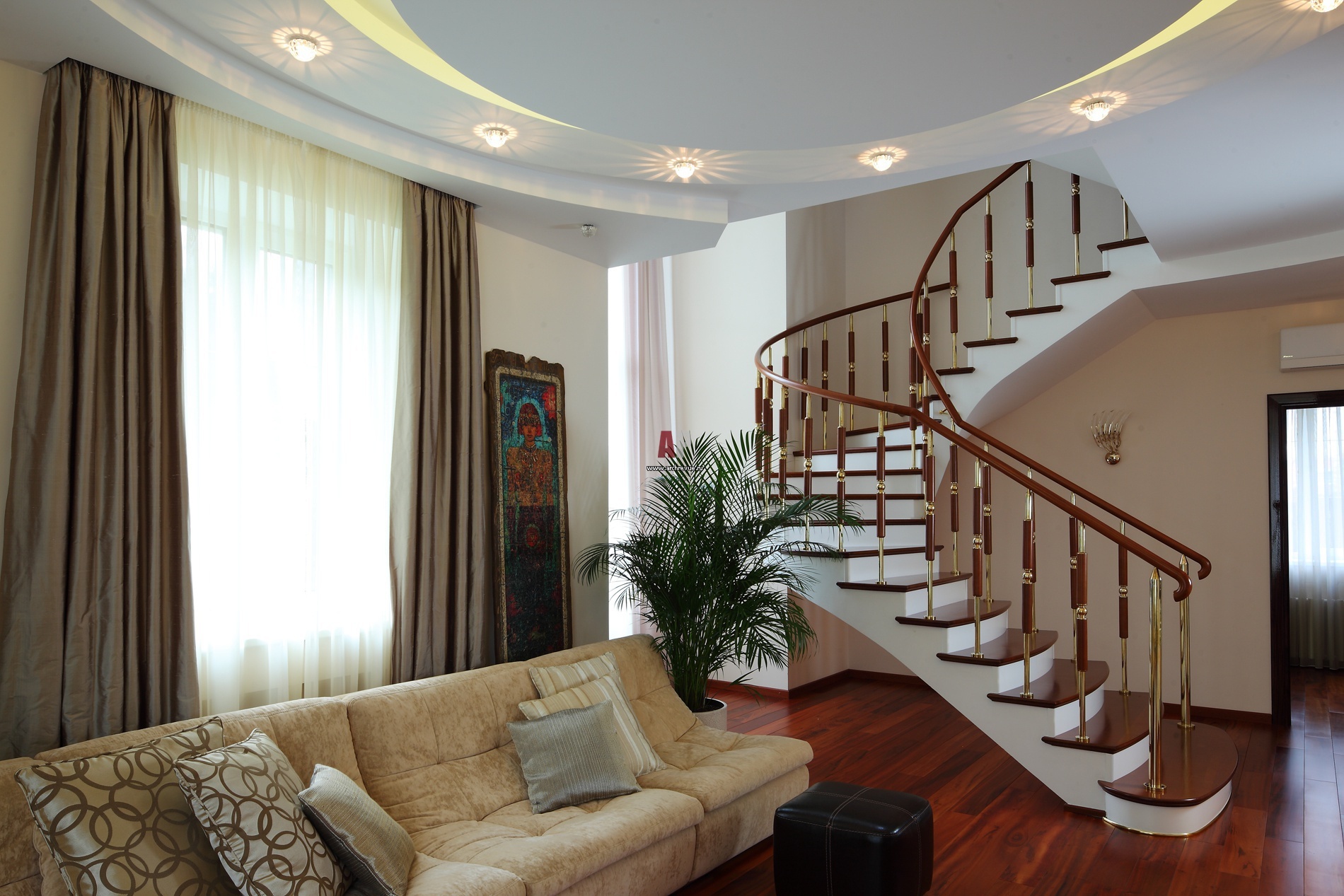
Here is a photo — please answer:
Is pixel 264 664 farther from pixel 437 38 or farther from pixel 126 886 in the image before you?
pixel 437 38

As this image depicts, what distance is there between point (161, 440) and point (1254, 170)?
420cm

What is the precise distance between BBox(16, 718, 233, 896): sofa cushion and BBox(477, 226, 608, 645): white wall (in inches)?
95.8

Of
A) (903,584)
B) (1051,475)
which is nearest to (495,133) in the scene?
(903,584)

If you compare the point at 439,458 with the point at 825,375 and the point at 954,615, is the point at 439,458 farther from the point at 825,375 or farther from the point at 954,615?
the point at 825,375

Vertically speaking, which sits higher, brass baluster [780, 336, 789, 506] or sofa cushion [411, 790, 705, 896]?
brass baluster [780, 336, 789, 506]

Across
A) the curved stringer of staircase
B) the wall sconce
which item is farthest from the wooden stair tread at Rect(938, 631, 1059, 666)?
the wall sconce

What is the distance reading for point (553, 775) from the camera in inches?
123

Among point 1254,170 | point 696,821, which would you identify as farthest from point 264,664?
point 1254,170

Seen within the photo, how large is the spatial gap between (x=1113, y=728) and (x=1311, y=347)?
292 centimetres

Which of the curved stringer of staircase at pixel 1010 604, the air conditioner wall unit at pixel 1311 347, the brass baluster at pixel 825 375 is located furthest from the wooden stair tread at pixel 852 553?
the air conditioner wall unit at pixel 1311 347

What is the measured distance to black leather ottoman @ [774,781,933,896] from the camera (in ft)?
9.21

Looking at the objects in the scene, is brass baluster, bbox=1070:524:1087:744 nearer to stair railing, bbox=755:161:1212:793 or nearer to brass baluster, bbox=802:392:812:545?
stair railing, bbox=755:161:1212:793

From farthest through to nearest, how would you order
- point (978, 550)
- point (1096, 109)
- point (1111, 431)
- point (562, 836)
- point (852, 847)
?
point (1111, 431), point (978, 550), point (1096, 109), point (852, 847), point (562, 836)

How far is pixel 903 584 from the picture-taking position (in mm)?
4461
